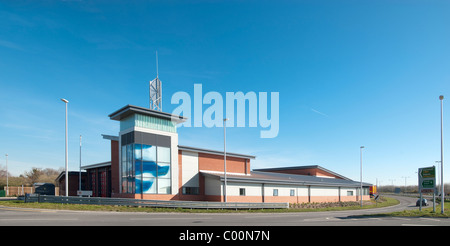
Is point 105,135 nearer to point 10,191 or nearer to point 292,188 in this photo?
point 292,188

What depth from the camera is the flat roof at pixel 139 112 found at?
31.9m

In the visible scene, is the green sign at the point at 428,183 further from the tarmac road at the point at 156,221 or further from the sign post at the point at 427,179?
the tarmac road at the point at 156,221

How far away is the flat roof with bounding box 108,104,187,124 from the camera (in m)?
31.9

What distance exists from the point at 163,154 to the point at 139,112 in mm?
5446

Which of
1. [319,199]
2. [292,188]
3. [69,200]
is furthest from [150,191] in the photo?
[319,199]

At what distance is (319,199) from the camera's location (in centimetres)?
4762

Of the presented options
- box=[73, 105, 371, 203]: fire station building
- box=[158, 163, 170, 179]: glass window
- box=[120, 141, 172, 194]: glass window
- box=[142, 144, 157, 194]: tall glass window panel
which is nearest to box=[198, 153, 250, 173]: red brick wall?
box=[73, 105, 371, 203]: fire station building

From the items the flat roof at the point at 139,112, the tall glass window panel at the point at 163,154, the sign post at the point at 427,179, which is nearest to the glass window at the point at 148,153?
the tall glass window panel at the point at 163,154

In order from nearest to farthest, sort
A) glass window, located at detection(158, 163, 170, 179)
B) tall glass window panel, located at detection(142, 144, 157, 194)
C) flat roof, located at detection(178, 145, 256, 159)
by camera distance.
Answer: tall glass window panel, located at detection(142, 144, 157, 194) → glass window, located at detection(158, 163, 170, 179) → flat roof, located at detection(178, 145, 256, 159)

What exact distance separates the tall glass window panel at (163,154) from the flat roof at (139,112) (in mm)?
3608

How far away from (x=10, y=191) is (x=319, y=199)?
2351 inches

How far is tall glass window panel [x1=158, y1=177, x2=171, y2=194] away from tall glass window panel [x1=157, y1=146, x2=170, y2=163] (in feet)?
7.12

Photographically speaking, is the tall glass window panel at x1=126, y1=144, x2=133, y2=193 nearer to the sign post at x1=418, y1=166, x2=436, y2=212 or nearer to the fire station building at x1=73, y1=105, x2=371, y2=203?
the fire station building at x1=73, y1=105, x2=371, y2=203
